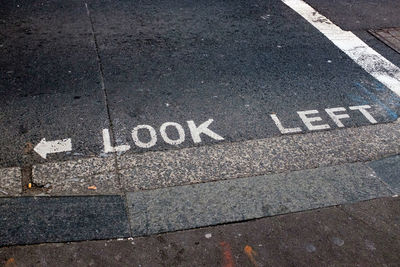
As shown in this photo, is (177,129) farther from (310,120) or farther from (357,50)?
(357,50)

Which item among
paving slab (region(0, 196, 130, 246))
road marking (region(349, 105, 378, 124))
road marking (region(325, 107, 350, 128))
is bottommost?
paving slab (region(0, 196, 130, 246))

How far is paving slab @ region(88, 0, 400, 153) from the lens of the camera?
15.1 ft

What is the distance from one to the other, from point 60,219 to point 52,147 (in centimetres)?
98

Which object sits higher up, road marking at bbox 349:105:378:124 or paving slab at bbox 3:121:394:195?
road marking at bbox 349:105:378:124

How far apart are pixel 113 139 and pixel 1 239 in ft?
4.70

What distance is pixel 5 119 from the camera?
4395 mm

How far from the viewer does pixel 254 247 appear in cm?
320

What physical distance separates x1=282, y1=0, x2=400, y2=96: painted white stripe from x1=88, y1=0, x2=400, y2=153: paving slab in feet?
0.48

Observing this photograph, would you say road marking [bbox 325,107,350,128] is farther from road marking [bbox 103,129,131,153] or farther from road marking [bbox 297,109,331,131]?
road marking [bbox 103,129,131,153]

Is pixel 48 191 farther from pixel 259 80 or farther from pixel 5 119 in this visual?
pixel 259 80

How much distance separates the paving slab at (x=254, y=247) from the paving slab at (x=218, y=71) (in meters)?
1.16

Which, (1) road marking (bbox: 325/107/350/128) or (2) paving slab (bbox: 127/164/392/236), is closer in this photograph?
(2) paving slab (bbox: 127/164/392/236)

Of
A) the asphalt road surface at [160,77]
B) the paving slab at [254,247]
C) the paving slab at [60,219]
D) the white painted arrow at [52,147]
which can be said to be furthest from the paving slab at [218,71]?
the paving slab at [254,247]

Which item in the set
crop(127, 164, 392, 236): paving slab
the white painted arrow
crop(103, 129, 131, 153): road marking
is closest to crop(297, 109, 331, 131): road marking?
crop(127, 164, 392, 236): paving slab
